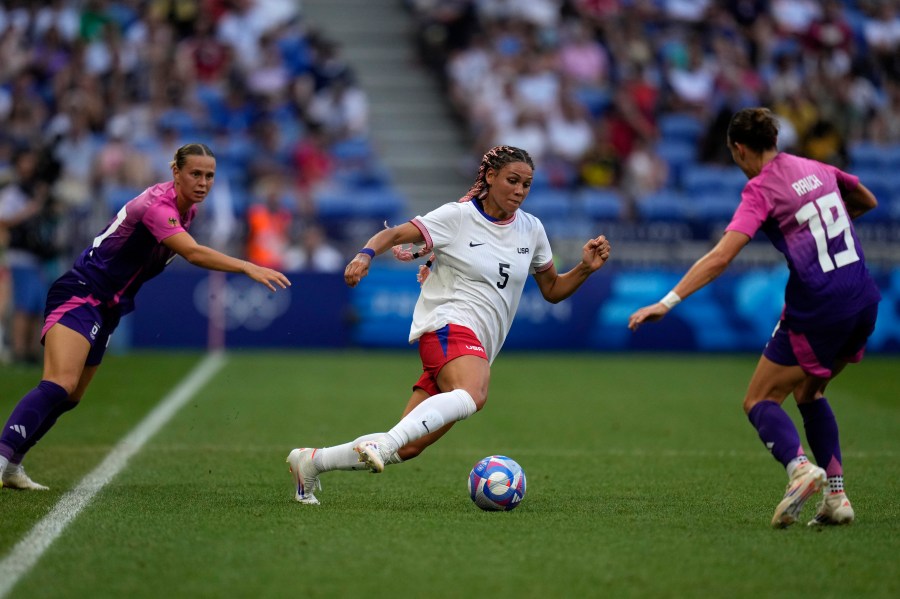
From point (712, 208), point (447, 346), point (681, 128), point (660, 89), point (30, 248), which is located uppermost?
point (660, 89)

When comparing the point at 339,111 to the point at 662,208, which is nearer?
the point at 662,208

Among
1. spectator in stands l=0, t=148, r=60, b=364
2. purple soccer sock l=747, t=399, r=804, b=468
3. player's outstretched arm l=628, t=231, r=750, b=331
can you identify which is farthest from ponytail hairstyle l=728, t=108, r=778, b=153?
spectator in stands l=0, t=148, r=60, b=364

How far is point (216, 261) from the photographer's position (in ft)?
22.6

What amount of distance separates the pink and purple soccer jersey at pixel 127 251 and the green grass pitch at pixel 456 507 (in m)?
1.20

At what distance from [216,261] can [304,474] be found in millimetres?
1246

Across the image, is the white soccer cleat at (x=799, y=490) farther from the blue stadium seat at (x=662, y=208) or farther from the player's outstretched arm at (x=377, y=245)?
the blue stadium seat at (x=662, y=208)

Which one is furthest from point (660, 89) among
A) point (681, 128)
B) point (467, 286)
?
Answer: point (467, 286)

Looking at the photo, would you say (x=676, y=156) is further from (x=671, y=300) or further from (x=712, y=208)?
(x=671, y=300)

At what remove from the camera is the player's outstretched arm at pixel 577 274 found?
7105mm

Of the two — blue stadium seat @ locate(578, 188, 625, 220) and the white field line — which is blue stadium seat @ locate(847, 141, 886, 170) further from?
the white field line

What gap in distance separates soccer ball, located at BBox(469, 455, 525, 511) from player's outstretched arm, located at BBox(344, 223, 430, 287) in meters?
1.28

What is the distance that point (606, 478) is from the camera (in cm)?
820

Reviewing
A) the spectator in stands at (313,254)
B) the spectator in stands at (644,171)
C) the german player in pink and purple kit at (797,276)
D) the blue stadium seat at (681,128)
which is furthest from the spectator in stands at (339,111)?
the german player in pink and purple kit at (797,276)

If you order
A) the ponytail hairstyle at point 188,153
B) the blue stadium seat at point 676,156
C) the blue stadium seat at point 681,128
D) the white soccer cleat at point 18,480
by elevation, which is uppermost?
the blue stadium seat at point 681,128
